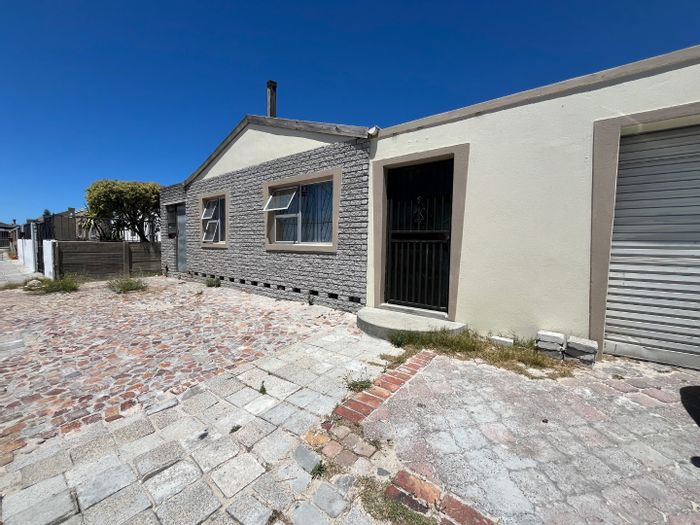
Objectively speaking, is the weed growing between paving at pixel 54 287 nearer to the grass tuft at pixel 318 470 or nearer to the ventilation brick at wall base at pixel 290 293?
the ventilation brick at wall base at pixel 290 293

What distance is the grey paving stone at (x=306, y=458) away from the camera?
189 centimetres

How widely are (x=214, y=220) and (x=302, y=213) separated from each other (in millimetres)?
4029

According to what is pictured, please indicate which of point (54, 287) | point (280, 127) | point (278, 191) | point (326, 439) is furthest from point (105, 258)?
point (326, 439)

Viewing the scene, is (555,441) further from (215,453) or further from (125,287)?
(125,287)

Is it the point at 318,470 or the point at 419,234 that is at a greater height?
the point at 419,234

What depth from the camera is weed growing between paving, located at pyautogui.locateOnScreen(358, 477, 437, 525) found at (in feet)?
4.99

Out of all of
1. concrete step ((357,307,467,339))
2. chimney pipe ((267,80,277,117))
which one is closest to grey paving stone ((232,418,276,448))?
concrete step ((357,307,467,339))

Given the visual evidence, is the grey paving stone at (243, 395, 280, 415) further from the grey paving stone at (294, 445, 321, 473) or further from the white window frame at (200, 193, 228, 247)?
the white window frame at (200, 193, 228, 247)

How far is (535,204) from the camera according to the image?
3773 millimetres

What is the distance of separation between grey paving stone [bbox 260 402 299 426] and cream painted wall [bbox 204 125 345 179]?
16.0ft

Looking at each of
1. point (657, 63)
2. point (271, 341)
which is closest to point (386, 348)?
point (271, 341)

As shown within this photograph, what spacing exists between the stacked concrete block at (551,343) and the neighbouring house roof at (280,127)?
4248mm

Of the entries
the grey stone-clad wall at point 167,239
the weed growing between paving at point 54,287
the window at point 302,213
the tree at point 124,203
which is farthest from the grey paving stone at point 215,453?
the tree at point 124,203

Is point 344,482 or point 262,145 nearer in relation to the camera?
point 344,482
